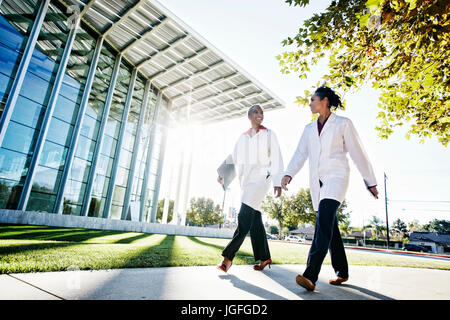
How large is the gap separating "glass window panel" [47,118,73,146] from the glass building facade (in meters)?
0.05

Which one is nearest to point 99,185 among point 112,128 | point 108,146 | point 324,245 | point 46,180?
point 108,146

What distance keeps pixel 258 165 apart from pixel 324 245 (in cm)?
139

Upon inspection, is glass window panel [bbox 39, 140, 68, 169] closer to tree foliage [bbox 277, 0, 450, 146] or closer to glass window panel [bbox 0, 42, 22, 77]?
glass window panel [bbox 0, 42, 22, 77]

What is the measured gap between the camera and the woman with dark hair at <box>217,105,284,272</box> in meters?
3.08

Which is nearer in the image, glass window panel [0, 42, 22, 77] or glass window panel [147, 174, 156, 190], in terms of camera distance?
glass window panel [0, 42, 22, 77]

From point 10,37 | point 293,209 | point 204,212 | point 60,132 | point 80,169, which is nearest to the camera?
point 10,37

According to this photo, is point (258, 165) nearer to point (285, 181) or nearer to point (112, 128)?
point (285, 181)

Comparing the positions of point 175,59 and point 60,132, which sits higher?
point 175,59

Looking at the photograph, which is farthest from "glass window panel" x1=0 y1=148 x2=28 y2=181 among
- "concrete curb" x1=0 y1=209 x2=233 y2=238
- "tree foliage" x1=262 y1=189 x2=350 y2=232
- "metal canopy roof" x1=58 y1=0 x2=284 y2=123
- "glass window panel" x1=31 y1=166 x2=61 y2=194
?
"tree foliage" x1=262 y1=189 x2=350 y2=232

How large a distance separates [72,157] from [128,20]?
30.7 feet

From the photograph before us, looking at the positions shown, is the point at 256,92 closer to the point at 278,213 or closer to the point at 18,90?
the point at 18,90

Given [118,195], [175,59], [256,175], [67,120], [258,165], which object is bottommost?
[256,175]

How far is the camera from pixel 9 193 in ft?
36.8
